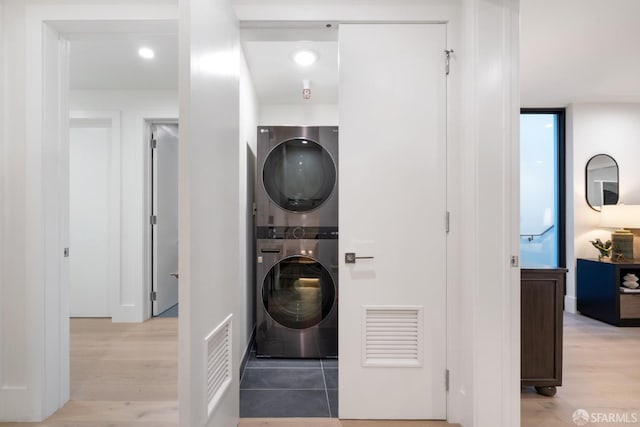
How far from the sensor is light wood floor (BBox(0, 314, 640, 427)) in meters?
1.77

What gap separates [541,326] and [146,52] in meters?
3.39

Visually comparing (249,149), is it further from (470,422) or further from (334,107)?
A: (470,422)

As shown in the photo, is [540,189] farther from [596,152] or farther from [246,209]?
[246,209]

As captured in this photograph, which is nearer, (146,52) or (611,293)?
(146,52)

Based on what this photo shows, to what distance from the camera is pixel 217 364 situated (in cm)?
140

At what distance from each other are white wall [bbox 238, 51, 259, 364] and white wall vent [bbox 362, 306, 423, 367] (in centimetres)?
89

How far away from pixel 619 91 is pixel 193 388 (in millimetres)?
4675

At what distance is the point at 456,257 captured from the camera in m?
1.72

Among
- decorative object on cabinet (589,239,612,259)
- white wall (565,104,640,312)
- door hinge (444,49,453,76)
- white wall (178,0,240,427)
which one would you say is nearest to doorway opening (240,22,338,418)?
white wall (178,0,240,427)

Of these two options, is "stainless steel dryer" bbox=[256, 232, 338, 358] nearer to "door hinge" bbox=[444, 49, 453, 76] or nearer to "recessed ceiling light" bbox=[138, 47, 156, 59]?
"door hinge" bbox=[444, 49, 453, 76]

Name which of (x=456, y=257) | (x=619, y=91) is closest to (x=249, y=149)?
(x=456, y=257)

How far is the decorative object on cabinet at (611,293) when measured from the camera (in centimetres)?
322

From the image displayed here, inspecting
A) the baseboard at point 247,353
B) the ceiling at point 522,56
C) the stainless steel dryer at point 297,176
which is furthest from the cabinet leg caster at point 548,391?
the ceiling at point 522,56

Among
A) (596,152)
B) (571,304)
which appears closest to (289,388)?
(571,304)
